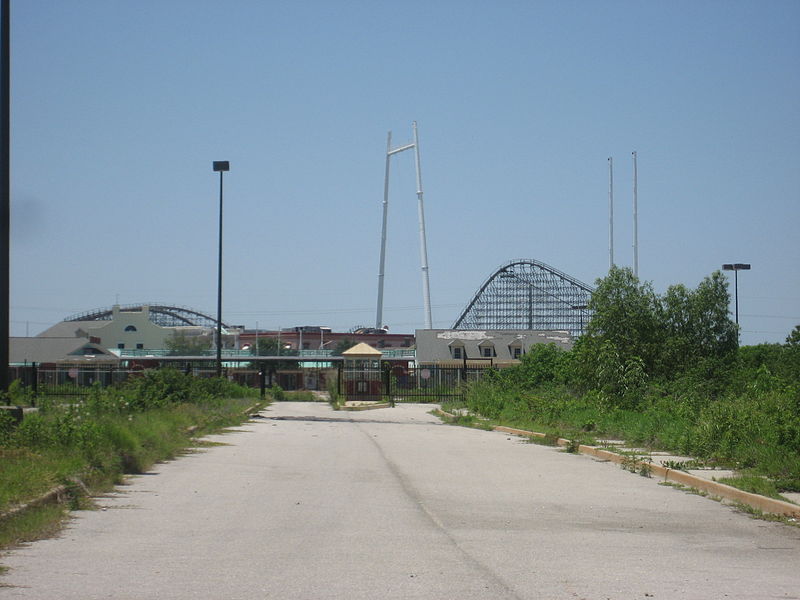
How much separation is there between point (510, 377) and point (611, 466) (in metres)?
22.6

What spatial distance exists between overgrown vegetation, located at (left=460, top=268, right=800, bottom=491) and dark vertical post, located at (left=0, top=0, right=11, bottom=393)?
9.55 metres

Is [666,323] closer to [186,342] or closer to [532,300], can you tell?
[532,300]

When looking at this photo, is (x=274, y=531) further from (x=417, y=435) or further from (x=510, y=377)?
(x=510, y=377)

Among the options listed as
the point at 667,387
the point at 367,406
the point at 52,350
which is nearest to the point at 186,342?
the point at 52,350

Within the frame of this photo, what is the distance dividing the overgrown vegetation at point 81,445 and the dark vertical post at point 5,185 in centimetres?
103

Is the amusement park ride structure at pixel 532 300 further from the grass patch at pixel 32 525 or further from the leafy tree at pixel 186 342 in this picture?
the grass patch at pixel 32 525

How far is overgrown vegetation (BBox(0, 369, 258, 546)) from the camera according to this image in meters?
8.63

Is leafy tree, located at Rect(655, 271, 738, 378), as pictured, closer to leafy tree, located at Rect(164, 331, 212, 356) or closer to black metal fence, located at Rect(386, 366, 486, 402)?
black metal fence, located at Rect(386, 366, 486, 402)

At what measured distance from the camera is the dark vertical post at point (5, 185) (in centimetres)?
1191

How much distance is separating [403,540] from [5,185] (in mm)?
7635

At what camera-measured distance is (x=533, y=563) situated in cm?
674

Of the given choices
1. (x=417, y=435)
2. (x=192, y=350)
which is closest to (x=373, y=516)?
(x=417, y=435)

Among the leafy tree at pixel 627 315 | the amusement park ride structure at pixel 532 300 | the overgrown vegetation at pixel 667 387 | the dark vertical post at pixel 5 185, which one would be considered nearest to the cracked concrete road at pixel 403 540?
the overgrown vegetation at pixel 667 387

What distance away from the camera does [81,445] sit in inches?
440
